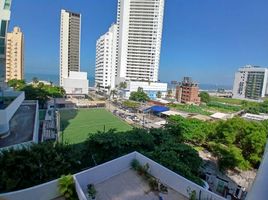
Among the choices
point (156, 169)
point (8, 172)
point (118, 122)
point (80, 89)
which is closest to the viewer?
point (8, 172)

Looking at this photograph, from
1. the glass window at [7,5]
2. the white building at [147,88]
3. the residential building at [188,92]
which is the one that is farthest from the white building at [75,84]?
the glass window at [7,5]

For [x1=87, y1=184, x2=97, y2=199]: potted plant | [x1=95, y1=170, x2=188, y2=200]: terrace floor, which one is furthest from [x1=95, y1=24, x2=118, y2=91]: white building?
[x1=87, y1=184, x2=97, y2=199]: potted plant

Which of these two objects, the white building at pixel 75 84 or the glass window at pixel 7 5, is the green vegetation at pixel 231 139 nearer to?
the glass window at pixel 7 5

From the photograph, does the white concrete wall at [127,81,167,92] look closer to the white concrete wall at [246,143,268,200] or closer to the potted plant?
the potted plant

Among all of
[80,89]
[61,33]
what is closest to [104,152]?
[80,89]

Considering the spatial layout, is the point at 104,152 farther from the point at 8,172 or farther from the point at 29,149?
the point at 8,172

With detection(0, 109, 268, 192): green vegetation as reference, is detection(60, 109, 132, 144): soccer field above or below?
below

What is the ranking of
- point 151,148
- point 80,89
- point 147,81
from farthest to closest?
point 147,81 → point 80,89 → point 151,148
